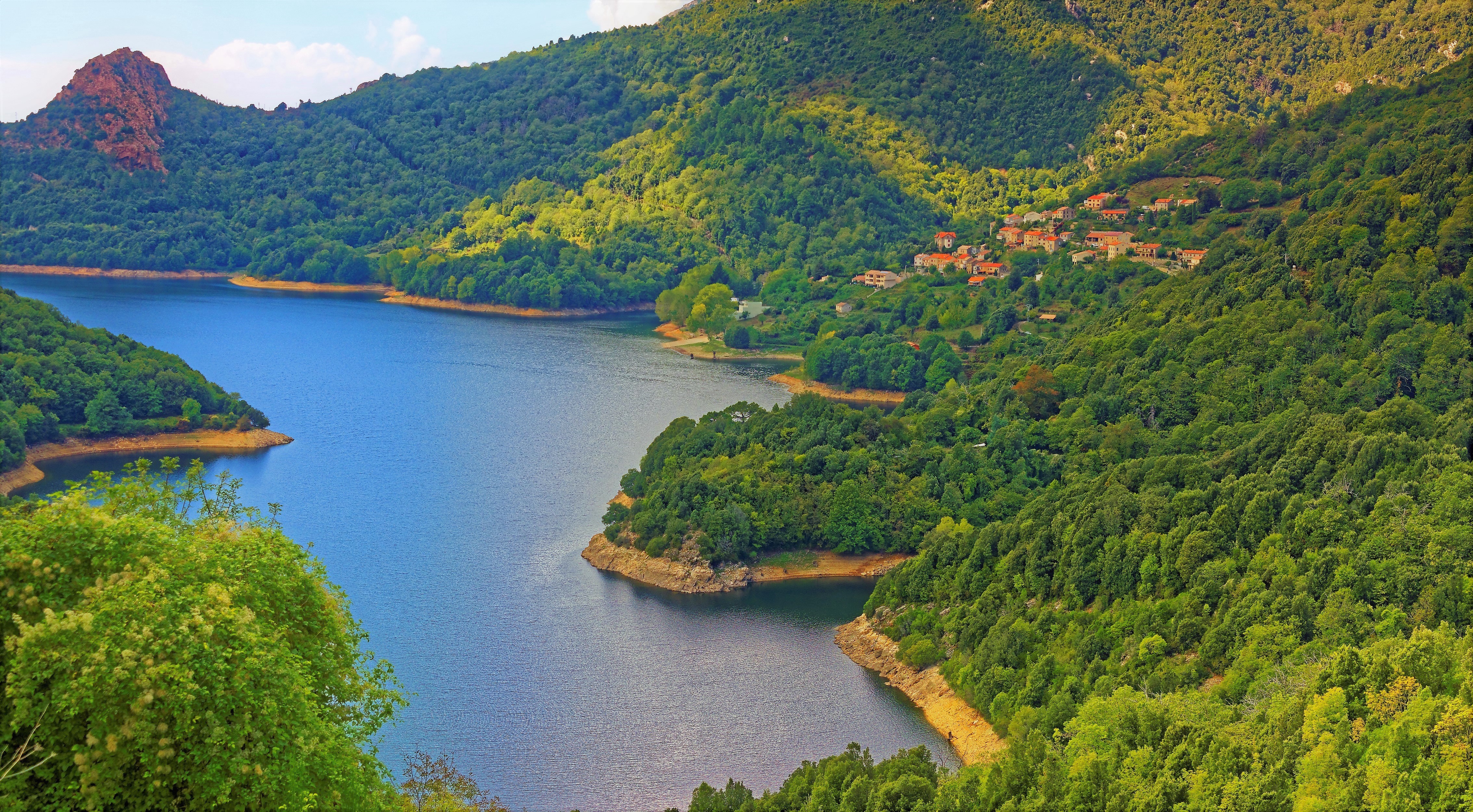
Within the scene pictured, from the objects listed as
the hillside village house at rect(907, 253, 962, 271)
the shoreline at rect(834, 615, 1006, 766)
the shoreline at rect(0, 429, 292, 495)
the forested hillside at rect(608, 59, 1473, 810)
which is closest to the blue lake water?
the shoreline at rect(834, 615, 1006, 766)

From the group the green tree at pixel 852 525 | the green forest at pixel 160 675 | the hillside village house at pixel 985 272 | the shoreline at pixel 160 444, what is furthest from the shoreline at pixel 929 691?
the hillside village house at pixel 985 272

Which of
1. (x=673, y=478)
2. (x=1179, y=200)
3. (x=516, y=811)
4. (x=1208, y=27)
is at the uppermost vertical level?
(x=1208, y=27)

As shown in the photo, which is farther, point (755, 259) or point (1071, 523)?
point (755, 259)

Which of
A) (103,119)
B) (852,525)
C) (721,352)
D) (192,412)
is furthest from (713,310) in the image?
(103,119)

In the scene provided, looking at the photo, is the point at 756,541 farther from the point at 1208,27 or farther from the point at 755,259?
the point at 1208,27

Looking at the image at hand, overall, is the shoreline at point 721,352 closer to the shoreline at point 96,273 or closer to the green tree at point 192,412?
the green tree at point 192,412

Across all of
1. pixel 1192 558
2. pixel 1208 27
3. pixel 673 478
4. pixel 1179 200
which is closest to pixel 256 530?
pixel 1192 558

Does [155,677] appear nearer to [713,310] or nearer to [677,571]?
[677,571]
